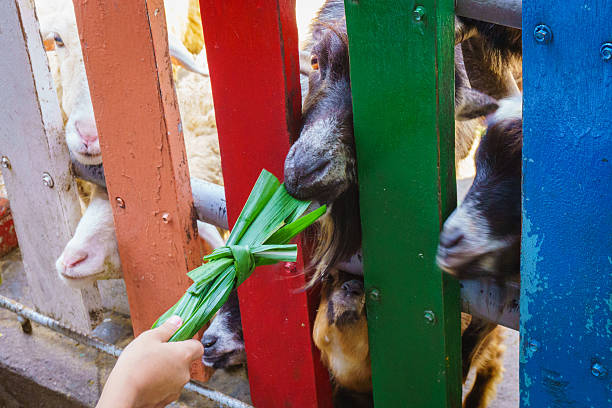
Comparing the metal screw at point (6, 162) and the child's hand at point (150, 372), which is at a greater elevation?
the metal screw at point (6, 162)

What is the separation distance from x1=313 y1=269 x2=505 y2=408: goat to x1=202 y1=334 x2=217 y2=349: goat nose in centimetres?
46

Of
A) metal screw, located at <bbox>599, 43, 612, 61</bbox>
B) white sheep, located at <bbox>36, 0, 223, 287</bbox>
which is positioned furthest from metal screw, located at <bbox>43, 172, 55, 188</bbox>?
metal screw, located at <bbox>599, 43, 612, 61</bbox>

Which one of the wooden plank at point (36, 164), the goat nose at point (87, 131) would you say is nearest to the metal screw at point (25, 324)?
the wooden plank at point (36, 164)

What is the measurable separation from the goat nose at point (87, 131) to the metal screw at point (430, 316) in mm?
1560

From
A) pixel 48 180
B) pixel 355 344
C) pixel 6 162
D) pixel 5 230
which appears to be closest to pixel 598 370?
pixel 355 344

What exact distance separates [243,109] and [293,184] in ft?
1.09

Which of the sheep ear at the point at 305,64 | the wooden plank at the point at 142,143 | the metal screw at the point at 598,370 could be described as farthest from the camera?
the sheep ear at the point at 305,64

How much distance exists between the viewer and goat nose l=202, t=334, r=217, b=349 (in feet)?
8.36

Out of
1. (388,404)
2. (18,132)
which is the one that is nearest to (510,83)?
(388,404)

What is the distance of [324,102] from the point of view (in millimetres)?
1898

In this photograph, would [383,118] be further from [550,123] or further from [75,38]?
[75,38]

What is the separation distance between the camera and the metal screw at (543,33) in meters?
1.32

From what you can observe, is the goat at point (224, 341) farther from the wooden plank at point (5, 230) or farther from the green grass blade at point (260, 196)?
the wooden plank at point (5, 230)

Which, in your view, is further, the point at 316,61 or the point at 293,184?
the point at 316,61
